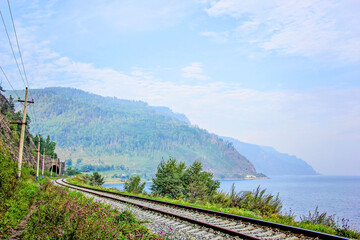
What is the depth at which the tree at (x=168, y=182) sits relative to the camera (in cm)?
3372

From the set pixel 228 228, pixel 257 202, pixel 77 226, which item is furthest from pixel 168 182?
pixel 77 226

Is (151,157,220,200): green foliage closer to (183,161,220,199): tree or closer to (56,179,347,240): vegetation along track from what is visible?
(183,161,220,199): tree

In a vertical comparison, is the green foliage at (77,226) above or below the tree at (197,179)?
above

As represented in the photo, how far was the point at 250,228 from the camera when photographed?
10.7 metres

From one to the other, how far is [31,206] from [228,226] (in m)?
10.6

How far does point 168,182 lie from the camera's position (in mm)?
33812

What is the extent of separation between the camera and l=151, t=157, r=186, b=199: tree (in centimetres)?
3372

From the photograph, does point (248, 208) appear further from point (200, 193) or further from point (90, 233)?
point (200, 193)

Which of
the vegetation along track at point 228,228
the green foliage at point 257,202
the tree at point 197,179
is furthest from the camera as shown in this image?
the tree at point 197,179

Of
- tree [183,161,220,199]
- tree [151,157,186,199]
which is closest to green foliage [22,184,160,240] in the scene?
tree [151,157,186,199]

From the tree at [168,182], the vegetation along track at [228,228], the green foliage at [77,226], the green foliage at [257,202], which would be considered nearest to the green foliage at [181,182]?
the tree at [168,182]

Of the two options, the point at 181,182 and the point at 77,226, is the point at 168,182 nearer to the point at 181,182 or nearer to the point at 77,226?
the point at 181,182

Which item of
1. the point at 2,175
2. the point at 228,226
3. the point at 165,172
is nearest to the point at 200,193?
the point at 165,172

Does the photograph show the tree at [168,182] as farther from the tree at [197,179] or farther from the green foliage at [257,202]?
the green foliage at [257,202]
